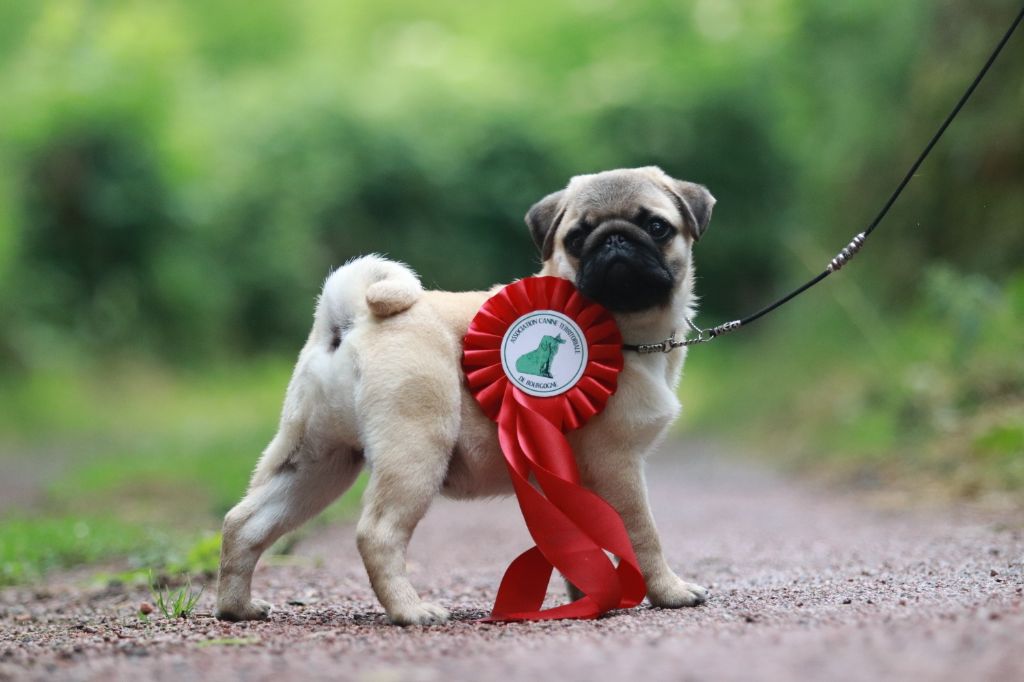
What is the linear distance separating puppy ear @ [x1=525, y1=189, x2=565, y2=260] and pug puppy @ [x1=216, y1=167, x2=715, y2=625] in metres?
0.14

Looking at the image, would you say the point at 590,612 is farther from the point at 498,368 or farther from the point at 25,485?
the point at 25,485

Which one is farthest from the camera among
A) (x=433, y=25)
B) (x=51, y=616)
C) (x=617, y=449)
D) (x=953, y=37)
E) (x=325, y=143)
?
(x=433, y=25)

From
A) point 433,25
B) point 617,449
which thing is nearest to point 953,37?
point 617,449

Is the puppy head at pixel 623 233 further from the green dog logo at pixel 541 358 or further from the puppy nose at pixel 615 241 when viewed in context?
the green dog logo at pixel 541 358

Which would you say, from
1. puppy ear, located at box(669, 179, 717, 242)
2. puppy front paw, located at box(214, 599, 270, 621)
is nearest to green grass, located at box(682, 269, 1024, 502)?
puppy ear, located at box(669, 179, 717, 242)

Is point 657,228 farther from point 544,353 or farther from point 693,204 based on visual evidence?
point 544,353

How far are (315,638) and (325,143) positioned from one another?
1943 cm

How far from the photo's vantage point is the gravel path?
2.70 m

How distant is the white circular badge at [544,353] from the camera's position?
13.8 feet

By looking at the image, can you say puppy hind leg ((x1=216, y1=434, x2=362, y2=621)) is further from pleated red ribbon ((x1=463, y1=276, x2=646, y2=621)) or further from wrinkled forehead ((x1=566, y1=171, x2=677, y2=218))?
wrinkled forehead ((x1=566, y1=171, x2=677, y2=218))

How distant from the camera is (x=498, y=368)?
4.18 meters

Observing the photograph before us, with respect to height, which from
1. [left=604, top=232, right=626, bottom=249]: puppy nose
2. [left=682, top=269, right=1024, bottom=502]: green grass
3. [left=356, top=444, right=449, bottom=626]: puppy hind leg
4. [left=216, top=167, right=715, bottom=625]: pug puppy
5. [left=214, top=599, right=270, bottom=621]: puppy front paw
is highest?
[left=682, top=269, right=1024, bottom=502]: green grass

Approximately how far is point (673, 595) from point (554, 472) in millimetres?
645

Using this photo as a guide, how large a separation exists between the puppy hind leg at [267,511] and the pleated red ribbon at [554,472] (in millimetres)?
631
